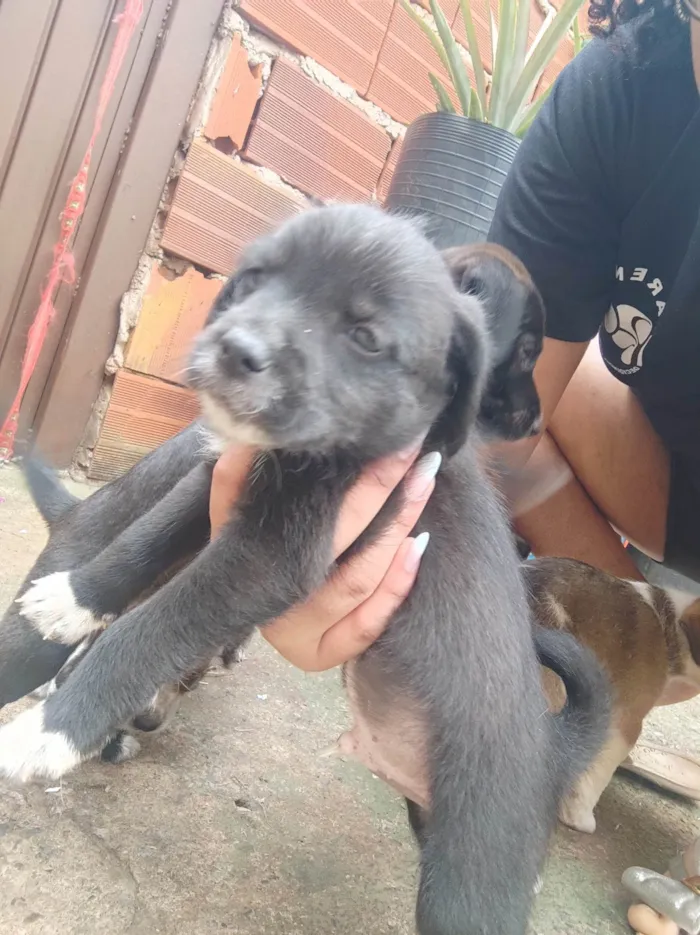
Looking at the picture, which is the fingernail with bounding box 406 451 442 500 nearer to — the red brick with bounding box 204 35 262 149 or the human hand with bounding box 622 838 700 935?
the human hand with bounding box 622 838 700 935

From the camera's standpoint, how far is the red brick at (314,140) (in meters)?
2.58

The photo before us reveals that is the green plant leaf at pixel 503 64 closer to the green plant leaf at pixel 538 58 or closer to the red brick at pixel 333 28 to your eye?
the green plant leaf at pixel 538 58

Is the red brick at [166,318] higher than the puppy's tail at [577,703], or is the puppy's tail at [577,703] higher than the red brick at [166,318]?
the red brick at [166,318]

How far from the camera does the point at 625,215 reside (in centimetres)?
162

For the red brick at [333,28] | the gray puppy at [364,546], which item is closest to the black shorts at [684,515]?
the gray puppy at [364,546]

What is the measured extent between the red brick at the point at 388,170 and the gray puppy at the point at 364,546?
2.00 meters

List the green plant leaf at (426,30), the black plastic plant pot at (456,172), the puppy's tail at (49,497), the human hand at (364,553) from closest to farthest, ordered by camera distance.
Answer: the human hand at (364,553) → the puppy's tail at (49,497) → the black plastic plant pot at (456,172) → the green plant leaf at (426,30)

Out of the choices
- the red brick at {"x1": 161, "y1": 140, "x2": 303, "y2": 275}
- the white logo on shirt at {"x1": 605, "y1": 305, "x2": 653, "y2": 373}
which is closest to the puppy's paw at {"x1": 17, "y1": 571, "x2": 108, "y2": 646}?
the white logo on shirt at {"x1": 605, "y1": 305, "x2": 653, "y2": 373}

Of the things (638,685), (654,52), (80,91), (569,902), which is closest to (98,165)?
(80,91)

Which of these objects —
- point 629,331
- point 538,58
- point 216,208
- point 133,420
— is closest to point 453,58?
point 538,58

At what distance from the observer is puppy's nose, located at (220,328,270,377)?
0.88 m

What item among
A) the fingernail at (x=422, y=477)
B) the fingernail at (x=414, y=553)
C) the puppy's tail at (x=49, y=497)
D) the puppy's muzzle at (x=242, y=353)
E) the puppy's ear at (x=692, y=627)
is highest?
the puppy's muzzle at (x=242, y=353)

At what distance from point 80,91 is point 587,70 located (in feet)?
4.97

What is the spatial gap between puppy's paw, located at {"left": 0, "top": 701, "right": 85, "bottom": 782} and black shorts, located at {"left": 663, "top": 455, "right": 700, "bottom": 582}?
1.39 m
